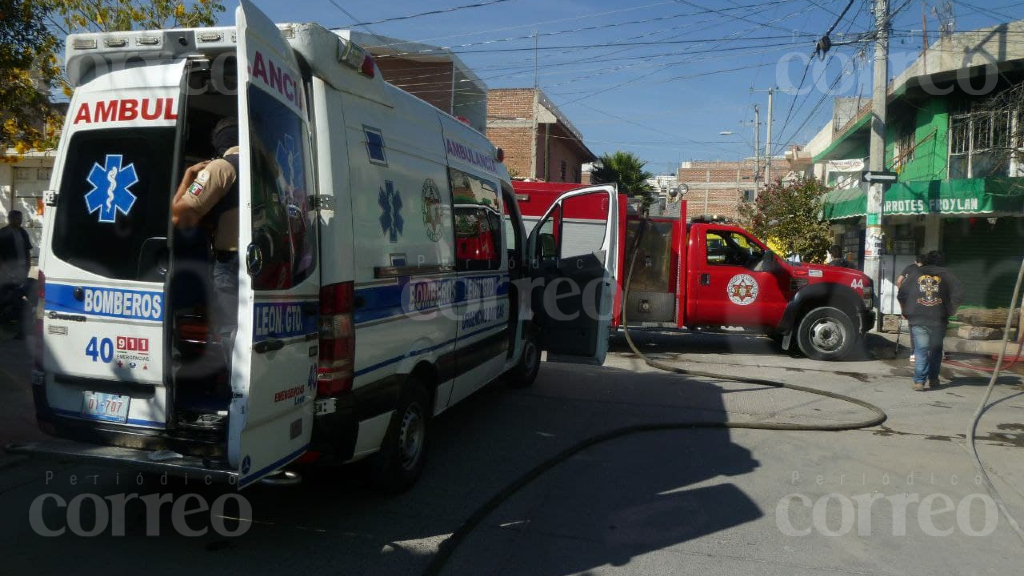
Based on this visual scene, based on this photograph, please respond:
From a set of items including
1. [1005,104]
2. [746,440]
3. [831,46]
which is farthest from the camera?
[831,46]

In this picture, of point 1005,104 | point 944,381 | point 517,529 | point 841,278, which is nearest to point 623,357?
point 841,278

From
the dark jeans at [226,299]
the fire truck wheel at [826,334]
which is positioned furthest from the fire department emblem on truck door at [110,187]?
the fire truck wheel at [826,334]

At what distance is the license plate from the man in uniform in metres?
0.59

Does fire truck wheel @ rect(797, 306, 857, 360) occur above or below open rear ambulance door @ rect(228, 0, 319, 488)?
below

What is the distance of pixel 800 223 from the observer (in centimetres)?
2242

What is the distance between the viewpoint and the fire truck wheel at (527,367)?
→ 29.0ft

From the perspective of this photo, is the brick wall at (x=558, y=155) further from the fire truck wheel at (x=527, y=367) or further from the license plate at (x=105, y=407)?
the license plate at (x=105, y=407)

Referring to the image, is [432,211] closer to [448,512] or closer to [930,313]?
[448,512]

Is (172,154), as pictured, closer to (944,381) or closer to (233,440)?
(233,440)

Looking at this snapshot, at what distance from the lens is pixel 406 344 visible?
4.96 m

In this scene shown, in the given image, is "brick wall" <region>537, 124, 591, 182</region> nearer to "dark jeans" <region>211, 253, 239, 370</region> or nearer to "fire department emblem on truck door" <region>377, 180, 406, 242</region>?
"fire department emblem on truck door" <region>377, 180, 406, 242</region>

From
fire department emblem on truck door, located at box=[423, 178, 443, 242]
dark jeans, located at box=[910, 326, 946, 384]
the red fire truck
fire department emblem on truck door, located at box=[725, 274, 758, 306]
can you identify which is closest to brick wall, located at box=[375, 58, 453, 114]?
the red fire truck

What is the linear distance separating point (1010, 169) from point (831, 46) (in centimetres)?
456

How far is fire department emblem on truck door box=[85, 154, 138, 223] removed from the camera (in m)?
4.32
